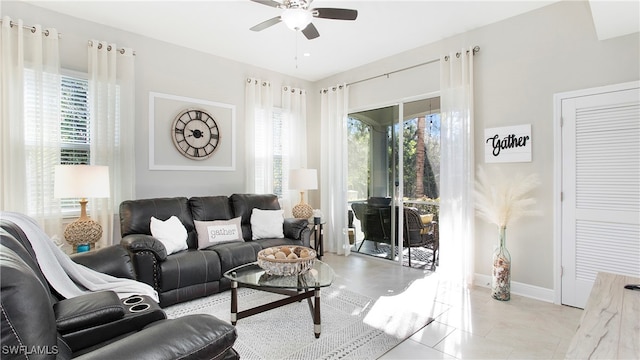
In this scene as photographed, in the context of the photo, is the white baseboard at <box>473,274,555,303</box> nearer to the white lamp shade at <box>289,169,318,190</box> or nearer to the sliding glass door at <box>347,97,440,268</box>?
the sliding glass door at <box>347,97,440,268</box>

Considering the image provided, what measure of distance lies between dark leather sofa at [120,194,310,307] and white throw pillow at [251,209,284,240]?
8 centimetres

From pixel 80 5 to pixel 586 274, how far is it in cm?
A: 548

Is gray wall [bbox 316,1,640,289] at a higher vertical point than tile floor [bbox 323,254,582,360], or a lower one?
higher

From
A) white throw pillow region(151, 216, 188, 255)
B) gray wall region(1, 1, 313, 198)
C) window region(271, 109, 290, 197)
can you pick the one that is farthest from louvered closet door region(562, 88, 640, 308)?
gray wall region(1, 1, 313, 198)

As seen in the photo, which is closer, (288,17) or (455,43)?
(288,17)

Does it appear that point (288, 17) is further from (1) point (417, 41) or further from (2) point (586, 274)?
(2) point (586, 274)

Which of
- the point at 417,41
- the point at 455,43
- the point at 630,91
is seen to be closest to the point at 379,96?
the point at 417,41

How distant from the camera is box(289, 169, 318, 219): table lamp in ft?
14.9

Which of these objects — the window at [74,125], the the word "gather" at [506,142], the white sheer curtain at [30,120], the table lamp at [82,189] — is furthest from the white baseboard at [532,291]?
the white sheer curtain at [30,120]

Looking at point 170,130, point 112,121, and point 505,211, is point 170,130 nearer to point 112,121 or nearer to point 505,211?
point 112,121

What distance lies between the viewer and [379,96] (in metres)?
4.64

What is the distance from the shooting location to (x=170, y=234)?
323 cm

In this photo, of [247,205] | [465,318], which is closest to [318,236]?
[247,205]

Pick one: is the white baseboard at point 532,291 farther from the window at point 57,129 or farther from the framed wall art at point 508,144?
the window at point 57,129
